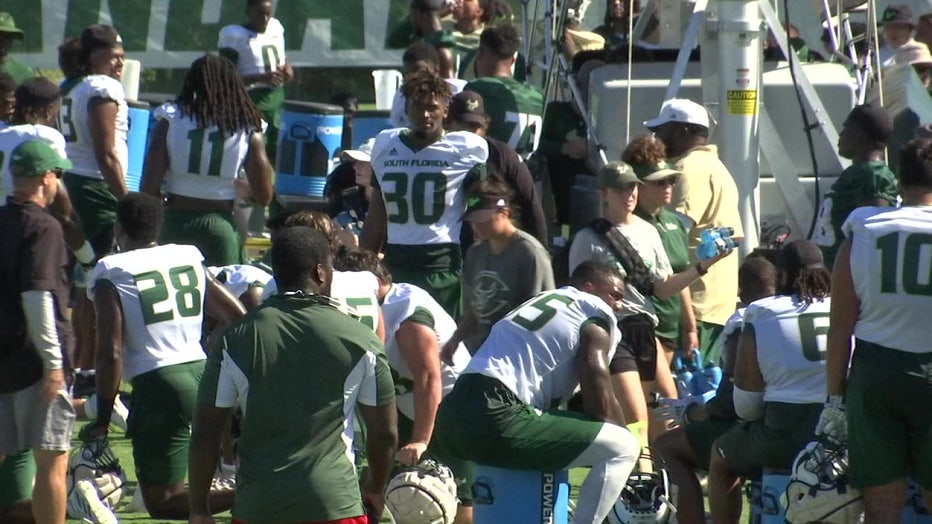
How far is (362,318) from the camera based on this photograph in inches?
249

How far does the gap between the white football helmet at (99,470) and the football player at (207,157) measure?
2.19m

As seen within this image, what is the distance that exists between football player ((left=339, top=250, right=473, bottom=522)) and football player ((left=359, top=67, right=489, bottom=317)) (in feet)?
3.63

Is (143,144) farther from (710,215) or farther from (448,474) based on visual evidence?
(448,474)

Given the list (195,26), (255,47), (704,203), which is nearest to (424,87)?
(704,203)

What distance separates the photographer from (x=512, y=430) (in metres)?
6.14

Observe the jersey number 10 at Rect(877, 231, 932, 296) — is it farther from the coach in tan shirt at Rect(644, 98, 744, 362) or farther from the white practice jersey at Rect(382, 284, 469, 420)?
the coach in tan shirt at Rect(644, 98, 744, 362)

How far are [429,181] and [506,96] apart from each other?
1.88m

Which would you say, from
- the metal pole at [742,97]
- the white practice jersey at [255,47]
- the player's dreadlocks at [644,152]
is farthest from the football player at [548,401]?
the white practice jersey at [255,47]

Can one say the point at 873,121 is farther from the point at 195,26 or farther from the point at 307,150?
the point at 195,26

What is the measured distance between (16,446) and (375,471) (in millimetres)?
1720

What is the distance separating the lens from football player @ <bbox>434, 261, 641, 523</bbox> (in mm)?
6152

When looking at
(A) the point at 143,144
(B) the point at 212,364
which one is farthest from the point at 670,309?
(A) the point at 143,144

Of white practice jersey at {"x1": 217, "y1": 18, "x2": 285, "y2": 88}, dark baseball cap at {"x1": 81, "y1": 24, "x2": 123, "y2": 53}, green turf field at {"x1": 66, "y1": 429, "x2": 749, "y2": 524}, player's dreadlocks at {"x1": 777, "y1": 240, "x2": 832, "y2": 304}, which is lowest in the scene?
green turf field at {"x1": 66, "y1": 429, "x2": 749, "y2": 524}

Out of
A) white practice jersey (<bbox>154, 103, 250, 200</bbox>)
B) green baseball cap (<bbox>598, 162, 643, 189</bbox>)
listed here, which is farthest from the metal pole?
white practice jersey (<bbox>154, 103, 250, 200</bbox>)
